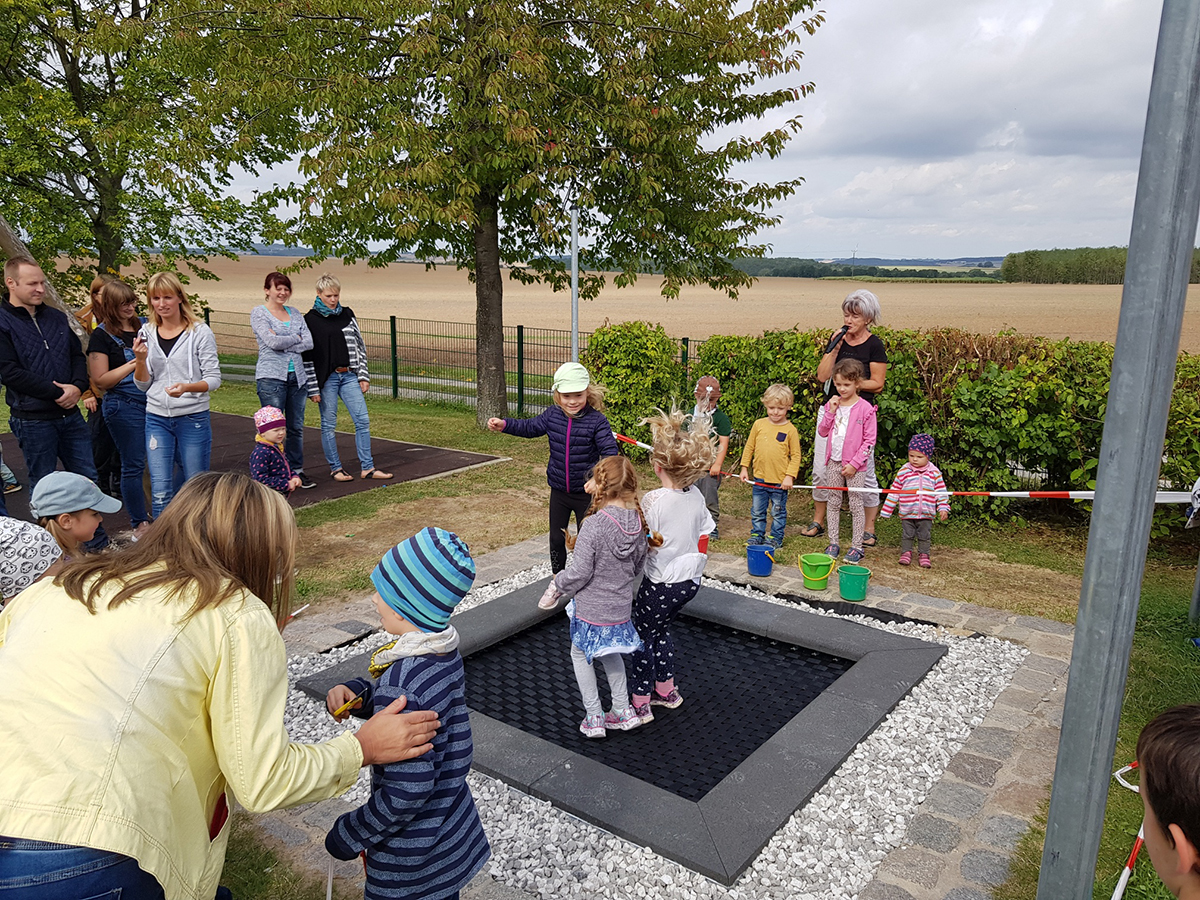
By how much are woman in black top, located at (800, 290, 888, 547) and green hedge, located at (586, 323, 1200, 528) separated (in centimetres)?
107

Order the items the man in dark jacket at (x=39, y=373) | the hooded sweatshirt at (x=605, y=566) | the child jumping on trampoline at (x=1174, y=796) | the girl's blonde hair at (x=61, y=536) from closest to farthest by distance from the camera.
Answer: the child jumping on trampoline at (x=1174, y=796) → the girl's blonde hair at (x=61, y=536) → the hooded sweatshirt at (x=605, y=566) → the man in dark jacket at (x=39, y=373)

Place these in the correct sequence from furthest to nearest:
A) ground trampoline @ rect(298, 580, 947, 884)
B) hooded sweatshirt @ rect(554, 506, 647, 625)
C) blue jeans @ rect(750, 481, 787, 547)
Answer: blue jeans @ rect(750, 481, 787, 547) → hooded sweatshirt @ rect(554, 506, 647, 625) → ground trampoline @ rect(298, 580, 947, 884)

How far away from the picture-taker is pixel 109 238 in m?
16.4

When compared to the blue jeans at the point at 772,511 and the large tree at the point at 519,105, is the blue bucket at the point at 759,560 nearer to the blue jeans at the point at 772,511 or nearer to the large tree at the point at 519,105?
the blue jeans at the point at 772,511

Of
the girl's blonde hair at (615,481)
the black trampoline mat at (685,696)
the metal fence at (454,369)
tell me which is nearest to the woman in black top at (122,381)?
the black trampoline mat at (685,696)

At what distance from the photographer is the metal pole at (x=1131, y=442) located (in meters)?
1.89

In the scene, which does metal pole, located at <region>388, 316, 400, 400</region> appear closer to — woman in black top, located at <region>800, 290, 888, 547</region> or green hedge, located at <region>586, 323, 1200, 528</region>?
green hedge, located at <region>586, 323, 1200, 528</region>

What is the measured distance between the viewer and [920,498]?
6.49 meters

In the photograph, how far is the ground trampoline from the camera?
11.3 ft

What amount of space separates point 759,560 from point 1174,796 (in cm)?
479

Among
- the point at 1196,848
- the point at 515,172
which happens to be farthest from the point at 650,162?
the point at 1196,848

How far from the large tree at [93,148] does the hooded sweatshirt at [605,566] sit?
11789 mm

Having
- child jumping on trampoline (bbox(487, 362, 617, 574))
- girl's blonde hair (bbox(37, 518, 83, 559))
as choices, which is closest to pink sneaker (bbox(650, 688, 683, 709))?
child jumping on trampoline (bbox(487, 362, 617, 574))

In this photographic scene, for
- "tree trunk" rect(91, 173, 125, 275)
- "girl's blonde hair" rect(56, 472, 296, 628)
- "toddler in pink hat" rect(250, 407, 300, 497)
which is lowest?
"toddler in pink hat" rect(250, 407, 300, 497)
